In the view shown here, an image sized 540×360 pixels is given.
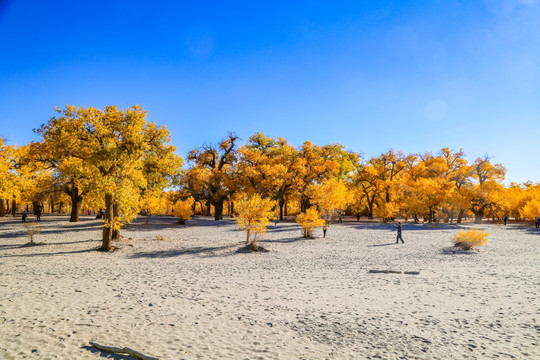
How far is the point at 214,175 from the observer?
43750 mm

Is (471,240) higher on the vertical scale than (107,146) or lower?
lower

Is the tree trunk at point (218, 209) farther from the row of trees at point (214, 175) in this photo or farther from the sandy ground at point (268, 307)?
the sandy ground at point (268, 307)

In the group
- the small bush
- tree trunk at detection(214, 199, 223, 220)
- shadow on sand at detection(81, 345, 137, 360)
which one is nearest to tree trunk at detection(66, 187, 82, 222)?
tree trunk at detection(214, 199, 223, 220)

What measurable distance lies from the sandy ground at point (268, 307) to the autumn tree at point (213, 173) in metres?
25.6

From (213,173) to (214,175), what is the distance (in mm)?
630

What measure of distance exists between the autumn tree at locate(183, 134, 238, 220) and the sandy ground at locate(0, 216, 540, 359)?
25.6 m

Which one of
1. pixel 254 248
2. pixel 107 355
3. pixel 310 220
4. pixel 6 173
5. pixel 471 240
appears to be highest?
pixel 6 173

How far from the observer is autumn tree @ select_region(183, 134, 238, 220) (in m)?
43.3

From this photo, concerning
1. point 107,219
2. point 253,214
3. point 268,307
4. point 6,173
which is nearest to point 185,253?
point 253,214

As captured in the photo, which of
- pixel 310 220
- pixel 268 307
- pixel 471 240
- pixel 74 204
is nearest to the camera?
pixel 268 307

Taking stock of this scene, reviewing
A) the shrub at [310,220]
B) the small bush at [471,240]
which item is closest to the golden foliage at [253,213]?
the shrub at [310,220]

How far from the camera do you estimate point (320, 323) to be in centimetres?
804

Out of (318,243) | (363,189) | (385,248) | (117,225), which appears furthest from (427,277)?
(363,189)

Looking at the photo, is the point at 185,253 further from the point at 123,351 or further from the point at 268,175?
the point at 268,175
